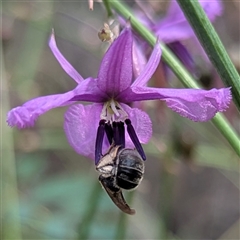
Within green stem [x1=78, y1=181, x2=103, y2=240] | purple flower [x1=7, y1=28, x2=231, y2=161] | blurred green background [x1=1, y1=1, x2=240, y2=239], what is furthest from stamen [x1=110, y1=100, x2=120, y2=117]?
green stem [x1=78, y1=181, x2=103, y2=240]

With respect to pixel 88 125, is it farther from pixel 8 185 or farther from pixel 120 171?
pixel 8 185

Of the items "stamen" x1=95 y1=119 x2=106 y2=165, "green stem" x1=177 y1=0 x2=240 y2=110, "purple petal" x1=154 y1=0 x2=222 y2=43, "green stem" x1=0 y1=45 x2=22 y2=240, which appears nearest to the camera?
"green stem" x1=177 y1=0 x2=240 y2=110

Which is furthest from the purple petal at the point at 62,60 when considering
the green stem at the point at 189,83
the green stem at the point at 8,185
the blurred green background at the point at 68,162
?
the green stem at the point at 8,185

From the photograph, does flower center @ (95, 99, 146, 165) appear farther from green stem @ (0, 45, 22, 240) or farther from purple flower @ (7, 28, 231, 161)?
green stem @ (0, 45, 22, 240)

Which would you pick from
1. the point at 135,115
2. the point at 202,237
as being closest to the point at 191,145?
the point at 135,115

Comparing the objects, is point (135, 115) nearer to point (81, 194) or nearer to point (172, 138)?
point (172, 138)

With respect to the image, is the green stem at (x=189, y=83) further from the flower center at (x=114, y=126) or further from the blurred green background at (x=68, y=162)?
the blurred green background at (x=68, y=162)
